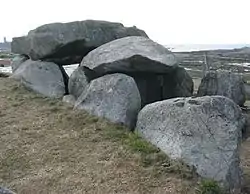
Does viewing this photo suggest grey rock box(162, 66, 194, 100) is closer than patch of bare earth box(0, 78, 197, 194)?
No

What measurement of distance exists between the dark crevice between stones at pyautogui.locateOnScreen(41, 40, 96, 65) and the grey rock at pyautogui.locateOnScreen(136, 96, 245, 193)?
4288 millimetres

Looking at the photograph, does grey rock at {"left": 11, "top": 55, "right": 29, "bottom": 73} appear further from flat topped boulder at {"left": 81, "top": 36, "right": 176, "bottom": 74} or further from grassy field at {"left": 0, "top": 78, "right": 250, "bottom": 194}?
grassy field at {"left": 0, "top": 78, "right": 250, "bottom": 194}

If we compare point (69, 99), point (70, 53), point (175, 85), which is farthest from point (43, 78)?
point (175, 85)

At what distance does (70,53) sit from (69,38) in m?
0.78

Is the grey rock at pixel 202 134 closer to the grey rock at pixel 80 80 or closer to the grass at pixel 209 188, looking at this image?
the grass at pixel 209 188

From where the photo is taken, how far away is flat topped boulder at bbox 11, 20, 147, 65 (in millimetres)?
10984

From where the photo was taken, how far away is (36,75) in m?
11.1

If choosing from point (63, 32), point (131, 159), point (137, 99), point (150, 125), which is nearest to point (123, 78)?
point (137, 99)

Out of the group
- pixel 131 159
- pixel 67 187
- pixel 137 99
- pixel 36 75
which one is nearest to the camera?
pixel 67 187

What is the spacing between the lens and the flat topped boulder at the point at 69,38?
10984 mm

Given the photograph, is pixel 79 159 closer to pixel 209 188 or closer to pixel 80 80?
pixel 209 188

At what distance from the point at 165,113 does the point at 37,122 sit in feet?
9.28

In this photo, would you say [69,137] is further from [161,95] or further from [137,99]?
[161,95]

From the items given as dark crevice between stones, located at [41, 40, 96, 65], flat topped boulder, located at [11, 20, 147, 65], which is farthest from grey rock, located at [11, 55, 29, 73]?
dark crevice between stones, located at [41, 40, 96, 65]
